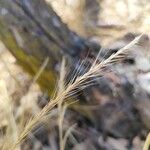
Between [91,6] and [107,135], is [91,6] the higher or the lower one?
the higher one

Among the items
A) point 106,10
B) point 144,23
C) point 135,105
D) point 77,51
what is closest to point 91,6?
point 106,10

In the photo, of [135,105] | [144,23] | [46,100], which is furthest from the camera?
[144,23]

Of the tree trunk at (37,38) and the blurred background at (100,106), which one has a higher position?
the tree trunk at (37,38)

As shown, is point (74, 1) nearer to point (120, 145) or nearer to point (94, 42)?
point (94, 42)

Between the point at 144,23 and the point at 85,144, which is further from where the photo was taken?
the point at 144,23

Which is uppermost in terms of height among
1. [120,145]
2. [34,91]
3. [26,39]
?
[26,39]

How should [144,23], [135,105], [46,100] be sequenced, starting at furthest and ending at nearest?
[144,23], [46,100], [135,105]

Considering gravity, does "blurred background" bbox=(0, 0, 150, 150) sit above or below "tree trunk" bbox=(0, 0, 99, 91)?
below

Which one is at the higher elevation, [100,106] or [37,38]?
[37,38]
